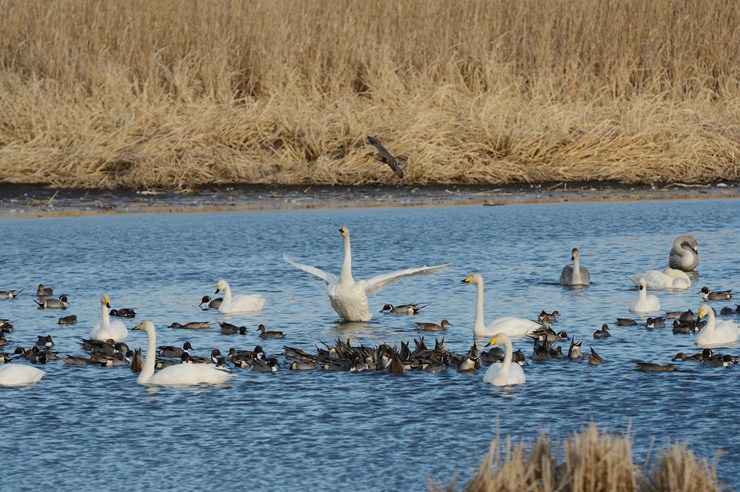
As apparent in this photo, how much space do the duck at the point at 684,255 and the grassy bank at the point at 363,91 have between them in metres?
7.92

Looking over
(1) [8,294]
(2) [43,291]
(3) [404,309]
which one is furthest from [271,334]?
(1) [8,294]

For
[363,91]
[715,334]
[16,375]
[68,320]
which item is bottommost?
[16,375]

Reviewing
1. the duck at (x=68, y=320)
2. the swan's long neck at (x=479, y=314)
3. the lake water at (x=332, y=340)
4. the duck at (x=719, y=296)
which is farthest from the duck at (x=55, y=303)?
the duck at (x=719, y=296)

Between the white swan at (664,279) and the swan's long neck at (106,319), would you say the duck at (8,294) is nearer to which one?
the swan's long neck at (106,319)

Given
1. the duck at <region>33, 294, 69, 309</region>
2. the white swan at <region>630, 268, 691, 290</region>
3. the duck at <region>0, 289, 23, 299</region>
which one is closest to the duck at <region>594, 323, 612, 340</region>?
the white swan at <region>630, 268, 691, 290</region>

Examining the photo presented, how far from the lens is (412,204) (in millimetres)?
23859

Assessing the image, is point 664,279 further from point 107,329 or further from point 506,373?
point 107,329

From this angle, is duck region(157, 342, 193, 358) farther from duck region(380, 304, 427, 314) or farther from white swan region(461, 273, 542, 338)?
duck region(380, 304, 427, 314)

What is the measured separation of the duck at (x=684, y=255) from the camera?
56.7ft

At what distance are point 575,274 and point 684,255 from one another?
202 centimetres

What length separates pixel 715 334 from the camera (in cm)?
1271

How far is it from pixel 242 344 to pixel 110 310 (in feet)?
7.37

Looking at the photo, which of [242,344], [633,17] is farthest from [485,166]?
[242,344]

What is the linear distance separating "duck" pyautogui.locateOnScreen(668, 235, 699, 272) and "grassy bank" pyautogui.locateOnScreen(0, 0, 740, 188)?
7.92 meters
